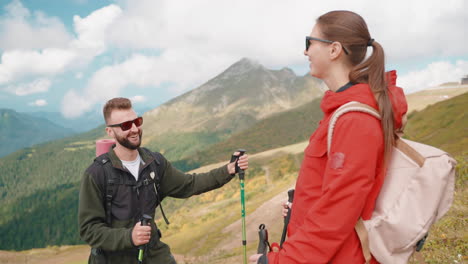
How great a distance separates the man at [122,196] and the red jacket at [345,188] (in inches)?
94.9

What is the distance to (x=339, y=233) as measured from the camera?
2.76 m

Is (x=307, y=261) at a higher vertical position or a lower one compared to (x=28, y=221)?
higher

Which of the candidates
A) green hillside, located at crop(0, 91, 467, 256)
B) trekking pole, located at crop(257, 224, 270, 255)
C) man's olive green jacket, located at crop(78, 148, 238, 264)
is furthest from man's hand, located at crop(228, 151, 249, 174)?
green hillside, located at crop(0, 91, 467, 256)

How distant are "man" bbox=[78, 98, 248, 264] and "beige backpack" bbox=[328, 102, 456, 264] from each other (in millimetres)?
2843

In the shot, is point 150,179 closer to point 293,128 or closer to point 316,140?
point 316,140

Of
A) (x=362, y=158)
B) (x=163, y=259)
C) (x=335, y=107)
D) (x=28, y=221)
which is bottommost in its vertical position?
(x=28, y=221)

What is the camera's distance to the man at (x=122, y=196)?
4.69 m

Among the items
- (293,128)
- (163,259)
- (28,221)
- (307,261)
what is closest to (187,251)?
(163,259)

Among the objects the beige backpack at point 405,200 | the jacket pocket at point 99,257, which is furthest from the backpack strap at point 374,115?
the jacket pocket at point 99,257

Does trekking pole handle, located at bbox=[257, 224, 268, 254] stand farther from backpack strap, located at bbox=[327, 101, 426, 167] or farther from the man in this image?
the man

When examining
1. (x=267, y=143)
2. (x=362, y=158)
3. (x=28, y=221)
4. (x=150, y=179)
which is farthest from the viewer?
(x=267, y=143)

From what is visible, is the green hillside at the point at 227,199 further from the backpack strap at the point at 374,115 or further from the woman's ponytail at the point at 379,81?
the woman's ponytail at the point at 379,81

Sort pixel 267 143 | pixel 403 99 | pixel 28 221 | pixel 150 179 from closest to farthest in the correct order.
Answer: pixel 403 99 < pixel 150 179 < pixel 28 221 < pixel 267 143

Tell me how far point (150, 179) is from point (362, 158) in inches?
137
